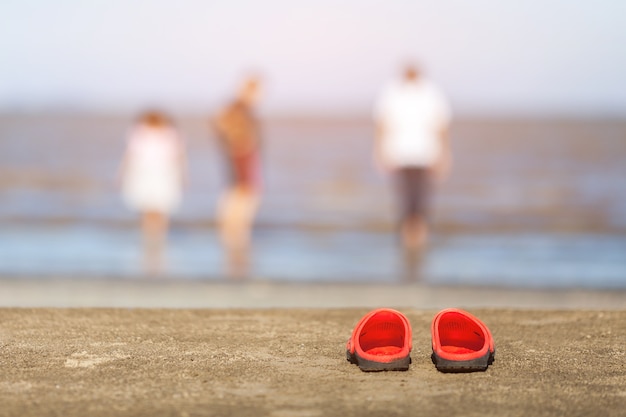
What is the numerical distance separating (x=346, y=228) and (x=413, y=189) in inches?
141

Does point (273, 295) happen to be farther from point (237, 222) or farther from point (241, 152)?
point (237, 222)

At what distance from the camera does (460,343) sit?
420 cm

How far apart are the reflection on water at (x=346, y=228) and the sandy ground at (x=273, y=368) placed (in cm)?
284

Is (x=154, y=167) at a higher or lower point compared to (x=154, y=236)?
higher

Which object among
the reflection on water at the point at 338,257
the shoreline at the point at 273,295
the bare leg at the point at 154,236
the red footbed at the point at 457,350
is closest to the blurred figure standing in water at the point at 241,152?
the reflection on water at the point at 338,257

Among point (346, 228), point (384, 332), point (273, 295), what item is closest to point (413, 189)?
point (346, 228)

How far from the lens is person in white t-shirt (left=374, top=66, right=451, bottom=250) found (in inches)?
391

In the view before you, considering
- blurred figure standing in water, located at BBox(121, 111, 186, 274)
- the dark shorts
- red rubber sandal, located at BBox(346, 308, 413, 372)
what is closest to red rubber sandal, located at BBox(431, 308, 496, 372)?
red rubber sandal, located at BBox(346, 308, 413, 372)

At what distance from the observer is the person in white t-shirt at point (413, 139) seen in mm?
9922

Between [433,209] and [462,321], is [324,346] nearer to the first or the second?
[462,321]

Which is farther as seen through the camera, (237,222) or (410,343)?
(237,222)

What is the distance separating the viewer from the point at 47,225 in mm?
13484

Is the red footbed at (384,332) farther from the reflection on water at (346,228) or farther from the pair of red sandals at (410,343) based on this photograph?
the reflection on water at (346,228)

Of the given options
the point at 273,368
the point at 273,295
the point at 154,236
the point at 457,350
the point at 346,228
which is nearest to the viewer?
the point at 273,368
